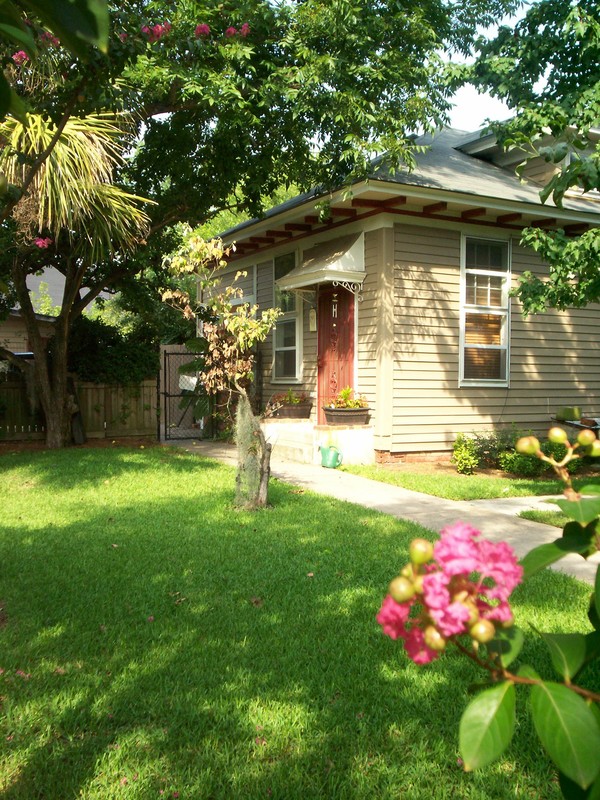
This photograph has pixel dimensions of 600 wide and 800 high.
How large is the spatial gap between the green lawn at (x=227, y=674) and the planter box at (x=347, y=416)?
453cm

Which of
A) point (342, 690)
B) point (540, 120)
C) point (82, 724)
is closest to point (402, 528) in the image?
point (342, 690)

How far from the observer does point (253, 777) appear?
2.48 metres

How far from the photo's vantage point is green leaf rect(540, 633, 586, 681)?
0.87 meters

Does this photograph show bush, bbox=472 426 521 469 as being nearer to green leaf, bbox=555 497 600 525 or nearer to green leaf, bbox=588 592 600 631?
green leaf, bbox=588 592 600 631

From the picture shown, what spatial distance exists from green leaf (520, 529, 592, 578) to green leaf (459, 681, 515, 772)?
197 mm

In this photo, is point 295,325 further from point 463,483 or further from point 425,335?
point 463,483

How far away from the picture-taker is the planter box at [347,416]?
1055cm

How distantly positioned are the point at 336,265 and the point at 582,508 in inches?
398

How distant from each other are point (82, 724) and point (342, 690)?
1.13 m

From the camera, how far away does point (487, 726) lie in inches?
29.0

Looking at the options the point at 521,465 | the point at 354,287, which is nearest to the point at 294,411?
the point at 354,287

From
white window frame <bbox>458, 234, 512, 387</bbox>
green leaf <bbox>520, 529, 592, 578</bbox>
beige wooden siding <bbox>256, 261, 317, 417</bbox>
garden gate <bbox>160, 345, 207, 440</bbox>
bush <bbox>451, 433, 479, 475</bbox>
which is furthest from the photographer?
garden gate <bbox>160, 345, 207, 440</bbox>

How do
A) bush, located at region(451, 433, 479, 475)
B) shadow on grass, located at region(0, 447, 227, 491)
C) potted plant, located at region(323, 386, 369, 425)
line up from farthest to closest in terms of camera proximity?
1. potted plant, located at region(323, 386, 369, 425)
2. bush, located at region(451, 433, 479, 475)
3. shadow on grass, located at region(0, 447, 227, 491)

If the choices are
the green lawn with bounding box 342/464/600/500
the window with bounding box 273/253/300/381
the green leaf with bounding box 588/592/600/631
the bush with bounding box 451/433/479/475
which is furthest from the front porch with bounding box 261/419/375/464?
the green leaf with bounding box 588/592/600/631
